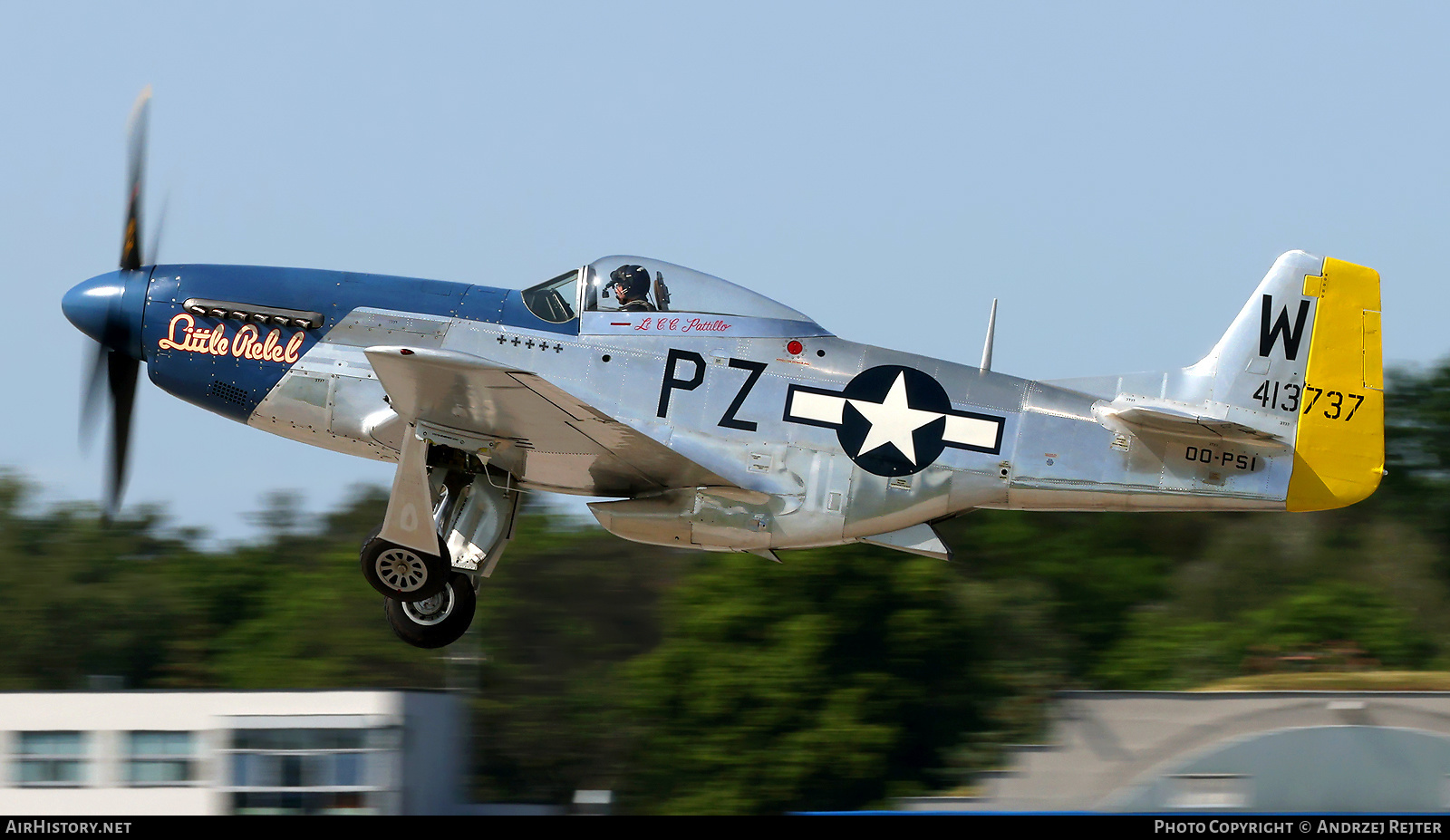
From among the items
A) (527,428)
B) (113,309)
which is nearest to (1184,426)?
(527,428)

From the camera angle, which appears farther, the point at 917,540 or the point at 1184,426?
the point at 917,540

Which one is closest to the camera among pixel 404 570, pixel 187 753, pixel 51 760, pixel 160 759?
pixel 404 570

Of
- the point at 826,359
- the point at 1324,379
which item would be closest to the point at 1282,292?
the point at 1324,379

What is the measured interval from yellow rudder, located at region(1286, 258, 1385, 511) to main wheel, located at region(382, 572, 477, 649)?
19.1 feet

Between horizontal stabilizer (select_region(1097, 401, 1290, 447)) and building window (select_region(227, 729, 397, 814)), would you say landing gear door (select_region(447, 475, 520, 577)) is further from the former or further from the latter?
building window (select_region(227, 729, 397, 814))

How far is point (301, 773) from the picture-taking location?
2152cm

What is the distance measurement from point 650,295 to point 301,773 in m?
12.8

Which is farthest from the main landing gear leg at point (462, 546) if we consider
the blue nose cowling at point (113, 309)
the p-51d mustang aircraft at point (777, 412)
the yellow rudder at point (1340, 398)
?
the yellow rudder at point (1340, 398)

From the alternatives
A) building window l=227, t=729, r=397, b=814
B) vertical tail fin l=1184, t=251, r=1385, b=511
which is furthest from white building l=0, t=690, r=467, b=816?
vertical tail fin l=1184, t=251, r=1385, b=511

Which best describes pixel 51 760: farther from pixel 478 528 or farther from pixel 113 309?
pixel 478 528

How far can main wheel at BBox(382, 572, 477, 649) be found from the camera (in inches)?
463

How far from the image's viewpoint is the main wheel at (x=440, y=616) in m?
11.8

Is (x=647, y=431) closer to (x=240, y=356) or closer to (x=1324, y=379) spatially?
(x=240, y=356)
